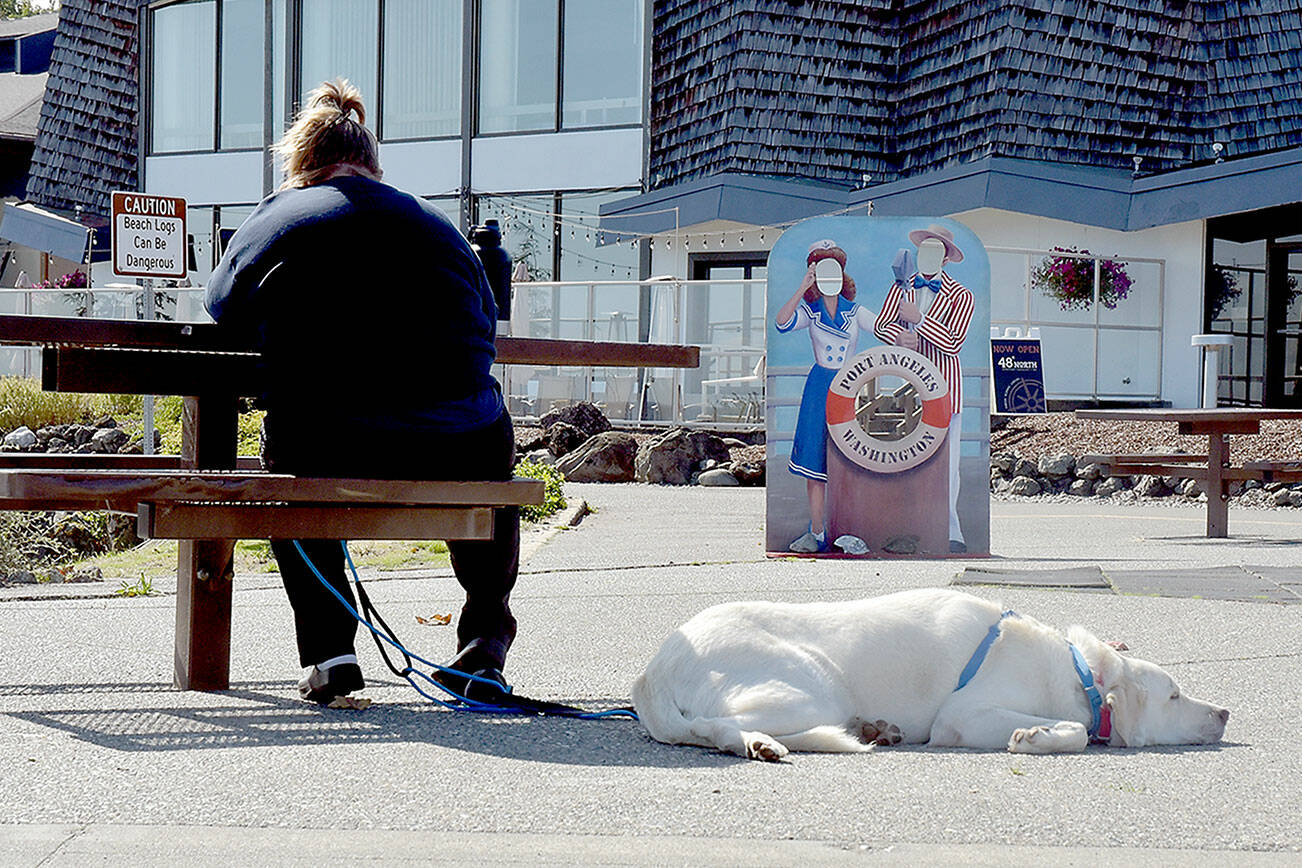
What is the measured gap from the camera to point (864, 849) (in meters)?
2.92

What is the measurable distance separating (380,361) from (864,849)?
1.96m

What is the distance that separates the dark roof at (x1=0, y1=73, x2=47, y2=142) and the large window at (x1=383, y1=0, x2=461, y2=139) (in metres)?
9.45

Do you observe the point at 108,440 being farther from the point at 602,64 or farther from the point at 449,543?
the point at 449,543

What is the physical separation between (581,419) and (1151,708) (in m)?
13.9

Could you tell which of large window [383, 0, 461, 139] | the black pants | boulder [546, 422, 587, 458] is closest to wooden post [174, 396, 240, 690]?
the black pants

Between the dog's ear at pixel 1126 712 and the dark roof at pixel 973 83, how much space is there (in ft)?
53.5

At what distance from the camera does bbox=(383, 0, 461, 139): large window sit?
25.7 meters

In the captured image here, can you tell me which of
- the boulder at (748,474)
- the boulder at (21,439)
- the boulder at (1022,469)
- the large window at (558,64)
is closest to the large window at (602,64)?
the large window at (558,64)

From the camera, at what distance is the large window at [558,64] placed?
24.1 metres

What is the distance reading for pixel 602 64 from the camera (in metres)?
24.3

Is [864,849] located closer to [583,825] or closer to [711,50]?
[583,825]

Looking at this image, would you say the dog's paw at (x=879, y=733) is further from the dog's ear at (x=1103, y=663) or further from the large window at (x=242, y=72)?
the large window at (x=242, y=72)

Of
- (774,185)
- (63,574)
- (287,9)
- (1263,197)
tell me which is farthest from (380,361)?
(287,9)

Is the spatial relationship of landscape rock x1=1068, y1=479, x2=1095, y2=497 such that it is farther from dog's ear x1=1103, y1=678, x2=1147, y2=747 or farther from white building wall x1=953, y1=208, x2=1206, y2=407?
dog's ear x1=1103, y1=678, x2=1147, y2=747
